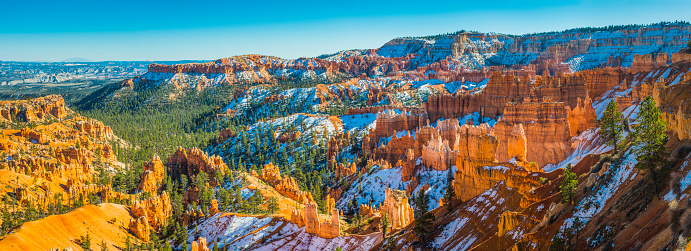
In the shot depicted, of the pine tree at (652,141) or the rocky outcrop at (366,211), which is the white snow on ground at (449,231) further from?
the rocky outcrop at (366,211)

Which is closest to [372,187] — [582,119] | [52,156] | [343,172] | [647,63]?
[343,172]

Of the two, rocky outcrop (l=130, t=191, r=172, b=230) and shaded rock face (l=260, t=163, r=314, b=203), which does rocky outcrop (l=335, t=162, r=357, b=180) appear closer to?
shaded rock face (l=260, t=163, r=314, b=203)

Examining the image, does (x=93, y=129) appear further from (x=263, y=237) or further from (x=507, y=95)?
(x=507, y=95)

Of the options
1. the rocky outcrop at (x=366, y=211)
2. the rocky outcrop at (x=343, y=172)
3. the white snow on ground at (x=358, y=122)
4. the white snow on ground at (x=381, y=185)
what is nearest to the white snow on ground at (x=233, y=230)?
the rocky outcrop at (x=366, y=211)

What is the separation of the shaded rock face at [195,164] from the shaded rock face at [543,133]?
62592 millimetres

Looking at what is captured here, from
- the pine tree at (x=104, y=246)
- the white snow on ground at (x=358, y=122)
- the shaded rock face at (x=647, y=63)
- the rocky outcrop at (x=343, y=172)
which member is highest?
the shaded rock face at (x=647, y=63)

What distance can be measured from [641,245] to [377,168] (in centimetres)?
7361

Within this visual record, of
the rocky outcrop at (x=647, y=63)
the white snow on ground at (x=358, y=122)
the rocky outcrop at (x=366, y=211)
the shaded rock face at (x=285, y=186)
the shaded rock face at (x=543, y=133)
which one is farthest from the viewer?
the white snow on ground at (x=358, y=122)

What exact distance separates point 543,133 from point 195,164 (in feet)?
271

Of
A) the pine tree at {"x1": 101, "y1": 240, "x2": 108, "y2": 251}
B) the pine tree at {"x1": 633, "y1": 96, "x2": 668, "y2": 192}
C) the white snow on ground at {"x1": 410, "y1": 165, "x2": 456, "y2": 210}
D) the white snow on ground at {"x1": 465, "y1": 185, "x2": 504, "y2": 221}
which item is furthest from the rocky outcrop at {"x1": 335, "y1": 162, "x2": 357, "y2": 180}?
the pine tree at {"x1": 633, "y1": 96, "x2": 668, "y2": 192}

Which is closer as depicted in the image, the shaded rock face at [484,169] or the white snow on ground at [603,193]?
the white snow on ground at [603,193]

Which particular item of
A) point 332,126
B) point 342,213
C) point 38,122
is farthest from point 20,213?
point 38,122

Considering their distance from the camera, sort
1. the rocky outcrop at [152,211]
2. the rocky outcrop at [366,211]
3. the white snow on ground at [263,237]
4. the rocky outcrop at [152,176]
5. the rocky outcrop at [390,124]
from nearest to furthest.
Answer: the white snow on ground at [263,237], the rocky outcrop at [366,211], the rocky outcrop at [152,211], the rocky outcrop at [152,176], the rocky outcrop at [390,124]

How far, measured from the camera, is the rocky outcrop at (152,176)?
9575 centimetres
